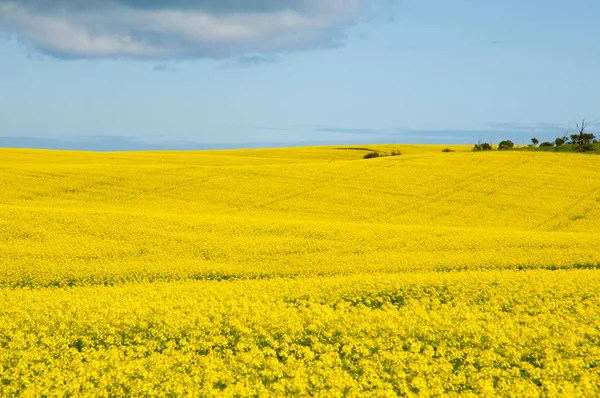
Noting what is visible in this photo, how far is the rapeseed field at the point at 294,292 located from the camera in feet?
37.1

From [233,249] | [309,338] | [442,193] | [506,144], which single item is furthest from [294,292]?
[506,144]

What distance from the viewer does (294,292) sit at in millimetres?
16609

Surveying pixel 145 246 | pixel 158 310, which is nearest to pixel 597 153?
pixel 145 246

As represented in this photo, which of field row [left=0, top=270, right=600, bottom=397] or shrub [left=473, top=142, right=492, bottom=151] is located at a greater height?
shrub [left=473, top=142, right=492, bottom=151]

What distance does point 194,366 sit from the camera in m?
11.6

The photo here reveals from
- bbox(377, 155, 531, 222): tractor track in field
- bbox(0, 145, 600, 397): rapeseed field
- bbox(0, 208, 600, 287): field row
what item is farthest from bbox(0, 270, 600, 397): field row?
bbox(377, 155, 531, 222): tractor track in field

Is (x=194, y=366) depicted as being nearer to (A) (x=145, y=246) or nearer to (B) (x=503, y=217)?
(A) (x=145, y=246)

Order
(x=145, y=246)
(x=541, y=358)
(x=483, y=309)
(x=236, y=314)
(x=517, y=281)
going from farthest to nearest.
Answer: (x=145, y=246), (x=517, y=281), (x=483, y=309), (x=236, y=314), (x=541, y=358)

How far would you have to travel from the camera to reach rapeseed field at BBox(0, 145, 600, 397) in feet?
37.1

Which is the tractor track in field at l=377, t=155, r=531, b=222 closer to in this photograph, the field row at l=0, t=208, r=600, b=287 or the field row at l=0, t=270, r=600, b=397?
the field row at l=0, t=208, r=600, b=287

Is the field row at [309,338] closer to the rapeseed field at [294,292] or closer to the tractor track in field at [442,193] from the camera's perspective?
the rapeseed field at [294,292]

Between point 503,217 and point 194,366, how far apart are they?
78.2 ft

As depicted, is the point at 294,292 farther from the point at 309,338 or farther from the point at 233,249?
the point at 233,249

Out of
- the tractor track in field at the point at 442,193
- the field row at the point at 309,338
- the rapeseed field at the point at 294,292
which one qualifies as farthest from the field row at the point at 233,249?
the tractor track in field at the point at 442,193
